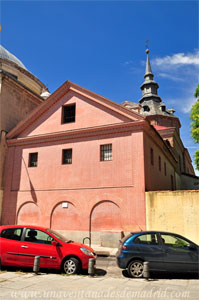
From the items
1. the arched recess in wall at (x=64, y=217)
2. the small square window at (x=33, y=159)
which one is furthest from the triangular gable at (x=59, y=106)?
the arched recess in wall at (x=64, y=217)

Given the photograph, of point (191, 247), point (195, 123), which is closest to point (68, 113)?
point (195, 123)

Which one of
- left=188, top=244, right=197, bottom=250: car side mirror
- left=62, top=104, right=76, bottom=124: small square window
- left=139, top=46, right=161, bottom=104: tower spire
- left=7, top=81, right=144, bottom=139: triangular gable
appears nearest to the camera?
left=188, top=244, right=197, bottom=250: car side mirror

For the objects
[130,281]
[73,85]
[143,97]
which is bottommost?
[130,281]

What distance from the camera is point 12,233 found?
922 cm

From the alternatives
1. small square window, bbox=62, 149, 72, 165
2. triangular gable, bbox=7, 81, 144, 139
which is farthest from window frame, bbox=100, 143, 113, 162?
small square window, bbox=62, 149, 72, 165

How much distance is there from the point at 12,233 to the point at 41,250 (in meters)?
1.37

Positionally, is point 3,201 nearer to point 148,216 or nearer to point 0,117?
point 0,117

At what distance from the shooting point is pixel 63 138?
57.4 feet

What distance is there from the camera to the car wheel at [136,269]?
833 cm

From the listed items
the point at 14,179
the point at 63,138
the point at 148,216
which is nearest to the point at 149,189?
the point at 148,216

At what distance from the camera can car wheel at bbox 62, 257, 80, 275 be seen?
8.42 metres

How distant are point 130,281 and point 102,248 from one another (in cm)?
582

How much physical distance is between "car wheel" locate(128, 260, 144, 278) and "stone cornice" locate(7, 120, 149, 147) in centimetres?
846

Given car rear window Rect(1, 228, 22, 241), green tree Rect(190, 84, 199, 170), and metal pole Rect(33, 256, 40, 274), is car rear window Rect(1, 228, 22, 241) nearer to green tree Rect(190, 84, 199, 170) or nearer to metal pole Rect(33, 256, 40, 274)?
metal pole Rect(33, 256, 40, 274)
